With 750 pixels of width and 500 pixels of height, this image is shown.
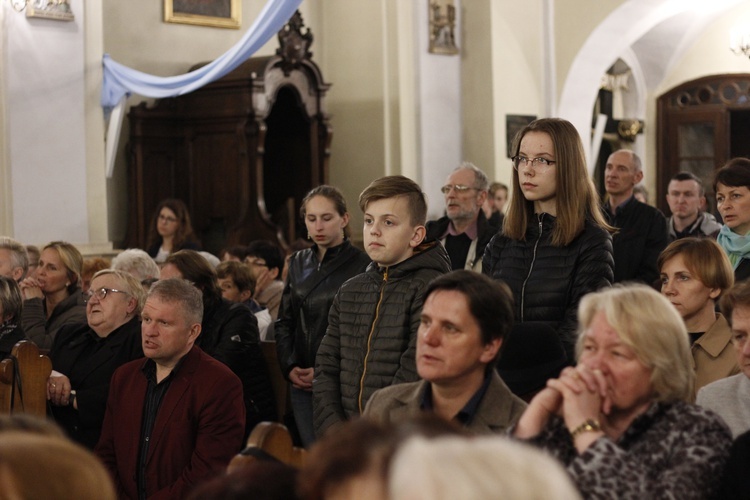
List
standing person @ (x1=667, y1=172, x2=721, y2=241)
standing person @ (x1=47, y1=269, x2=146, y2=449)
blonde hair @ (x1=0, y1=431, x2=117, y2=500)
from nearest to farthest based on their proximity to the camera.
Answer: blonde hair @ (x1=0, y1=431, x2=117, y2=500) → standing person @ (x1=47, y1=269, x2=146, y2=449) → standing person @ (x1=667, y1=172, x2=721, y2=241)

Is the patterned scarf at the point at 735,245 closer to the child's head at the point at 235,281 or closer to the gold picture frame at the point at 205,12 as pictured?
the child's head at the point at 235,281

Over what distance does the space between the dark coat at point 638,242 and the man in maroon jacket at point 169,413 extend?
106 inches

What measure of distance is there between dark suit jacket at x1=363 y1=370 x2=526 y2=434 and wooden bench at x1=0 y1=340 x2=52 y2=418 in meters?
1.83

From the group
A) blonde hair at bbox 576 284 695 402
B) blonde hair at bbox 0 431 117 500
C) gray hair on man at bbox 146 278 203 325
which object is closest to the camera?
blonde hair at bbox 0 431 117 500

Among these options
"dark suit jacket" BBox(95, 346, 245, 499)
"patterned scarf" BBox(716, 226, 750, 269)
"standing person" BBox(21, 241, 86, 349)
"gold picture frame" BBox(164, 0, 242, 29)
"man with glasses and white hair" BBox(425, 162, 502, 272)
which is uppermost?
"gold picture frame" BBox(164, 0, 242, 29)

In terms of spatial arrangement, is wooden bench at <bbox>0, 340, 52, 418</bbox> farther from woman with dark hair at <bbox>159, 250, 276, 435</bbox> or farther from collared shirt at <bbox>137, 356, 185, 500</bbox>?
woman with dark hair at <bbox>159, 250, 276, 435</bbox>

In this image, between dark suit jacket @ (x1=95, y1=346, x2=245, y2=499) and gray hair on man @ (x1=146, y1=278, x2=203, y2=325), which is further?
gray hair on man @ (x1=146, y1=278, x2=203, y2=325)

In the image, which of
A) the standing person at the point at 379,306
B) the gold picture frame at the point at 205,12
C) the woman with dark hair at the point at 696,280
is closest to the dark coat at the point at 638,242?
Result: the woman with dark hair at the point at 696,280

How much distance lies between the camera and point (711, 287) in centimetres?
382

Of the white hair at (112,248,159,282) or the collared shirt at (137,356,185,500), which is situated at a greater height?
the white hair at (112,248,159,282)

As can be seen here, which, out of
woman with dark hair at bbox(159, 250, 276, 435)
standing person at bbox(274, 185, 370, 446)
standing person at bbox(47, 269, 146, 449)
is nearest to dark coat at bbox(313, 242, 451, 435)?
Answer: standing person at bbox(274, 185, 370, 446)

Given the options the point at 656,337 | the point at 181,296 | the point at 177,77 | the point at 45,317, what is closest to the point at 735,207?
the point at 181,296

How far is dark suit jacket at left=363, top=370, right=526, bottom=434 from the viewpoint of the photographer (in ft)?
8.80

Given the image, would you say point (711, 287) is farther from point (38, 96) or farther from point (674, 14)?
point (674, 14)
